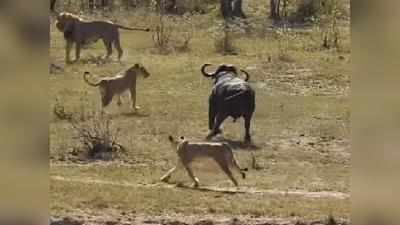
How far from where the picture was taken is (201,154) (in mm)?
7531

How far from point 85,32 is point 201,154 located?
4.03 feet

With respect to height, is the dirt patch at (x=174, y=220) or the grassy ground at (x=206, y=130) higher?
the grassy ground at (x=206, y=130)

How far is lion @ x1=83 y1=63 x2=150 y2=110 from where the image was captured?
7562 millimetres

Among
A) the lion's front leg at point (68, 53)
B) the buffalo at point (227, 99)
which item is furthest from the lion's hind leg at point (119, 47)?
the buffalo at point (227, 99)

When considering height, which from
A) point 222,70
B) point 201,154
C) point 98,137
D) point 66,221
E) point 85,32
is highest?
point 85,32

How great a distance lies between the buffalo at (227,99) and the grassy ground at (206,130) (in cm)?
5

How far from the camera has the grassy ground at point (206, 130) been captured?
746 centimetres

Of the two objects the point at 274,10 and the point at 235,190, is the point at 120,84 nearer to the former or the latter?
the point at 235,190

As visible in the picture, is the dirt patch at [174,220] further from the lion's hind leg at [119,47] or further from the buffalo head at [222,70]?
the lion's hind leg at [119,47]

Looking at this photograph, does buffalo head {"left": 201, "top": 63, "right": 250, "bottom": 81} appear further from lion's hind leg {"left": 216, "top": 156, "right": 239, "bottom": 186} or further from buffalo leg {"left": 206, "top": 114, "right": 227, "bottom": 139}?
lion's hind leg {"left": 216, "top": 156, "right": 239, "bottom": 186}

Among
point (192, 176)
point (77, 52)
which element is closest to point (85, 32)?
point (77, 52)

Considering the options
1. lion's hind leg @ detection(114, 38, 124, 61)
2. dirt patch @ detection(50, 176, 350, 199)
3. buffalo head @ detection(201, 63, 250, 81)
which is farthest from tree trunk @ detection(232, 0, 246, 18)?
dirt patch @ detection(50, 176, 350, 199)

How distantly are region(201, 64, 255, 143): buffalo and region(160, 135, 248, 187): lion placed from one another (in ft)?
0.30

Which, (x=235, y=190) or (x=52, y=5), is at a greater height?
(x=52, y=5)
